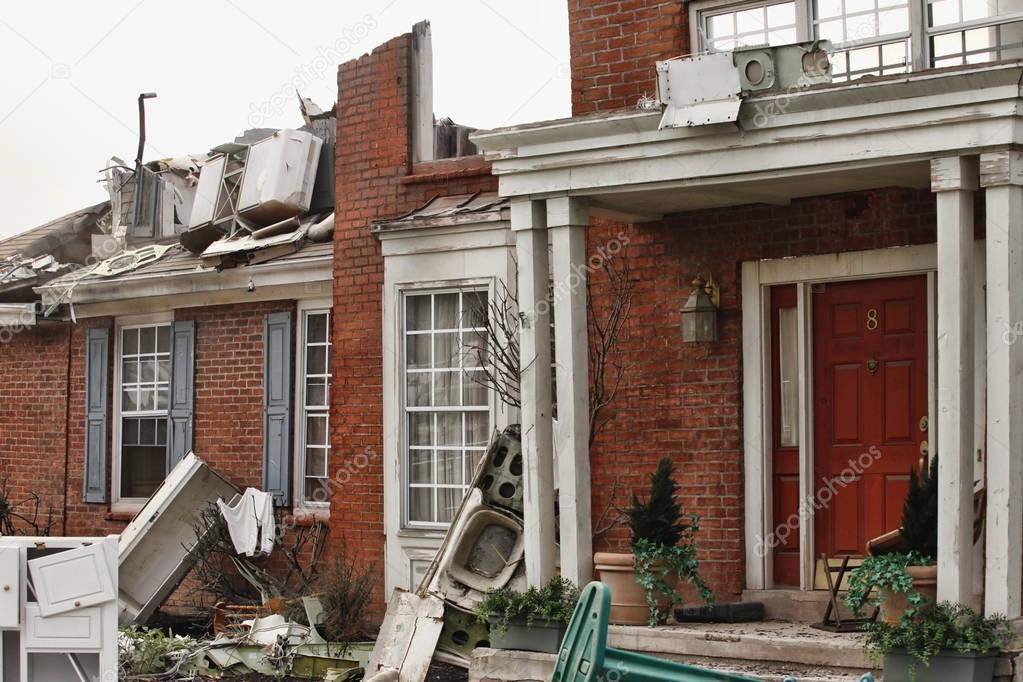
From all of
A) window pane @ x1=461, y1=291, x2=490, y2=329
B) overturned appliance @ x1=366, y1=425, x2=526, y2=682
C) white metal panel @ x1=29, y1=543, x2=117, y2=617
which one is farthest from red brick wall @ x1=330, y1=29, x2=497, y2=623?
white metal panel @ x1=29, y1=543, x2=117, y2=617

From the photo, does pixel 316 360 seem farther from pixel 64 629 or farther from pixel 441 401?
pixel 64 629

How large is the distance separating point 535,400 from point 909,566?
2.72 m

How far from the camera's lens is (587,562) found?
9922 millimetres

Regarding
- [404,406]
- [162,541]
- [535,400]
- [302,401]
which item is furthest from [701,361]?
[162,541]

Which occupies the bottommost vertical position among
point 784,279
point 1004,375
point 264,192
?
point 1004,375

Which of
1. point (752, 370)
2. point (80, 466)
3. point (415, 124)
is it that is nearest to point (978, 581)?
point (752, 370)

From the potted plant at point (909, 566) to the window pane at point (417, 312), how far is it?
15.4 ft

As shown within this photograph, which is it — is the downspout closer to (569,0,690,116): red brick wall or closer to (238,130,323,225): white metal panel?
(238,130,323,225): white metal panel

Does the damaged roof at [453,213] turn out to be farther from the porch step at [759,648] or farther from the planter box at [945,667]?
the planter box at [945,667]

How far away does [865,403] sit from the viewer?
10141 mm

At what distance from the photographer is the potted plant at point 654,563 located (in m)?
9.66

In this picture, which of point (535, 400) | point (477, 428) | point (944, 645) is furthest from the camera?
point (477, 428)

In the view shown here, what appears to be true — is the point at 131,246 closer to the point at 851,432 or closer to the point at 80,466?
the point at 80,466

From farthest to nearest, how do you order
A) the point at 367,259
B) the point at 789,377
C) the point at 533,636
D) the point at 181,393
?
the point at 181,393 < the point at 367,259 < the point at 789,377 < the point at 533,636
